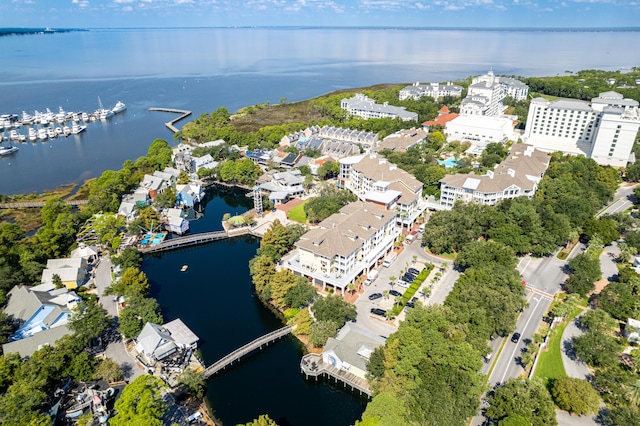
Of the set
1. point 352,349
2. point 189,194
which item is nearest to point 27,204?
point 189,194

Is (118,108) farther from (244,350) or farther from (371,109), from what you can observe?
(244,350)

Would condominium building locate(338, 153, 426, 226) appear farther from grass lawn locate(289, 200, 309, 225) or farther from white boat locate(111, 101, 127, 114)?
white boat locate(111, 101, 127, 114)

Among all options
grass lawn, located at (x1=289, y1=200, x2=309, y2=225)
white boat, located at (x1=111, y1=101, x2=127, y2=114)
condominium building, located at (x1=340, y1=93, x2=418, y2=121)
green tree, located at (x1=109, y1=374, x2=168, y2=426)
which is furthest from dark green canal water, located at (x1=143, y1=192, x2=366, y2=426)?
white boat, located at (x1=111, y1=101, x2=127, y2=114)

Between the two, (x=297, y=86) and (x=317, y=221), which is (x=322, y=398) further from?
(x=297, y=86)

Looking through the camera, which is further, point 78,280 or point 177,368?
point 78,280

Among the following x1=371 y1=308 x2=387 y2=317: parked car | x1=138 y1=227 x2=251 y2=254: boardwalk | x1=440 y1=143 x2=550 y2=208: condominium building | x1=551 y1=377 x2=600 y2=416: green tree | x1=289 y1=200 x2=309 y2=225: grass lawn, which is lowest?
x1=138 y1=227 x2=251 y2=254: boardwalk

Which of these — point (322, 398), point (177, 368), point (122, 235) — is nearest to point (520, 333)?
point (322, 398)
